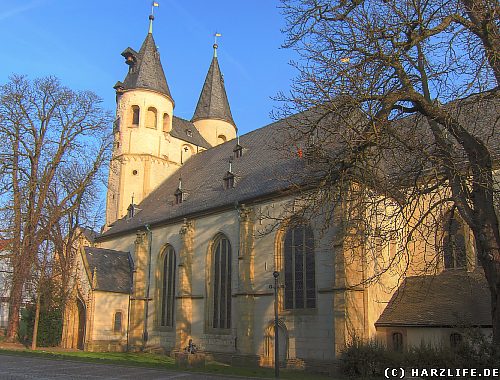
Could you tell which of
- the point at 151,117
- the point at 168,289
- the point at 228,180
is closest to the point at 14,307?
the point at 168,289

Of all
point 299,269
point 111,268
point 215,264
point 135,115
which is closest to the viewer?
point 299,269

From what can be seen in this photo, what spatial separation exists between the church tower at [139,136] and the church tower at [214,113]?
5.11 metres

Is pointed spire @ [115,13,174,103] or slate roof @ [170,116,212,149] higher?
pointed spire @ [115,13,174,103]

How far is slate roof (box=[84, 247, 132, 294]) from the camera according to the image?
97.4 feet

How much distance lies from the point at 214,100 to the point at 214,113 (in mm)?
1467

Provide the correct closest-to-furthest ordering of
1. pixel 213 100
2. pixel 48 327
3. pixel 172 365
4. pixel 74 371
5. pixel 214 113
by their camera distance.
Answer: pixel 74 371 < pixel 172 365 < pixel 48 327 < pixel 214 113 < pixel 213 100

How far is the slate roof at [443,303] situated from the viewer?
16219 millimetres

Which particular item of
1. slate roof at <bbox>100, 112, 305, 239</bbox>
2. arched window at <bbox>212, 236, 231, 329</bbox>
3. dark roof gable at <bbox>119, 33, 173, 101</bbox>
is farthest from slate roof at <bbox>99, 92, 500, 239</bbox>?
dark roof gable at <bbox>119, 33, 173, 101</bbox>

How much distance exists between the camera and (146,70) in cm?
3825

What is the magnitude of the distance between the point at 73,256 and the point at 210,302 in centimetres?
1180

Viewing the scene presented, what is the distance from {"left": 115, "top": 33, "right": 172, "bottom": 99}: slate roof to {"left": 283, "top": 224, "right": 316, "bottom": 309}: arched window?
20725 mm

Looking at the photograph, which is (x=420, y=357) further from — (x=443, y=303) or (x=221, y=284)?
(x=221, y=284)

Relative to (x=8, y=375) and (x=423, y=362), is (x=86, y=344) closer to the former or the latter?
(x=8, y=375)

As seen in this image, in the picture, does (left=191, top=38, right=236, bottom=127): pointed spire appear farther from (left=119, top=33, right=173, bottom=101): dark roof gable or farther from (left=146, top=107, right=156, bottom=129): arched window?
(left=146, top=107, right=156, bottom=129): arched window
